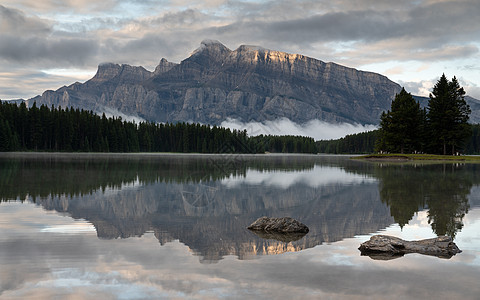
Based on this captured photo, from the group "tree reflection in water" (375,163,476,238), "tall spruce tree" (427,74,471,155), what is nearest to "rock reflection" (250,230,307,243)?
"tree reflection in water" (375,163,476,238)

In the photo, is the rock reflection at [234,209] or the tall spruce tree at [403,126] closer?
the rock reflection at [234,209]

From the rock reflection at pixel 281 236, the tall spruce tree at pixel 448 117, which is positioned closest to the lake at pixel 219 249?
the rock reflection at pixel 281 236

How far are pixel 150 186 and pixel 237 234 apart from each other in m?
18.6

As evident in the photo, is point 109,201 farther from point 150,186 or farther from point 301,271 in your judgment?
point 301,271

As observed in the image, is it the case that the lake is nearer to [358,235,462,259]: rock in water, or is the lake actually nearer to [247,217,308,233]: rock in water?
[358,235,462,259]: rock in water

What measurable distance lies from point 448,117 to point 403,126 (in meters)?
10.4

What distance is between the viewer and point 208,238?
15133mm

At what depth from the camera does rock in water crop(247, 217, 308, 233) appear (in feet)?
53.7

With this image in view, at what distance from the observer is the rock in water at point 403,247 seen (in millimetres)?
12836

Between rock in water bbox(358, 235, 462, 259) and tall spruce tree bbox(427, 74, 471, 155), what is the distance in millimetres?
96664

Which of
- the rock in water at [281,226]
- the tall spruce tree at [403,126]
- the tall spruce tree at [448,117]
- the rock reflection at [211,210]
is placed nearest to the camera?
the rock reflection at [211,210]

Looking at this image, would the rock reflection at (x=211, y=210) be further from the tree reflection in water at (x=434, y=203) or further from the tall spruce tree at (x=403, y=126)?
the tall spruce tree at (x=403, y=126)

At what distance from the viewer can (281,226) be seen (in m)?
16.5

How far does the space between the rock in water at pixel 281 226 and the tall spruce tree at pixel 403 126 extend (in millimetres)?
95913
